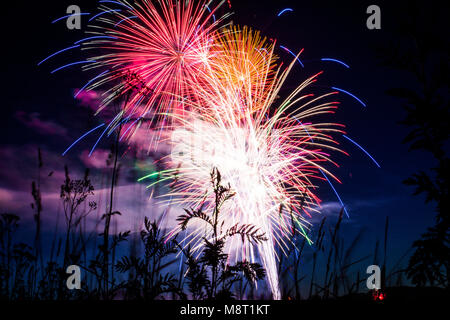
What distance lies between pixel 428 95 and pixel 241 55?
22.1 feet

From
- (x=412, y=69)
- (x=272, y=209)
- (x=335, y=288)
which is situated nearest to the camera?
(x=412, y=69)

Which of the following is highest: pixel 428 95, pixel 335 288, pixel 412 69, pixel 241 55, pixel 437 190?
pixel 241 55

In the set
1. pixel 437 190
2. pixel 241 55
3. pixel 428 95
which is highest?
Answer: pixel 241 55

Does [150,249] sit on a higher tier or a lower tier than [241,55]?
lower

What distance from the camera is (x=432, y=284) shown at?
2941mm

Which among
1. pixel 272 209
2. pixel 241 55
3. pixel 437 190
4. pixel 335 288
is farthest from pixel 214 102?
pixel 437 190
